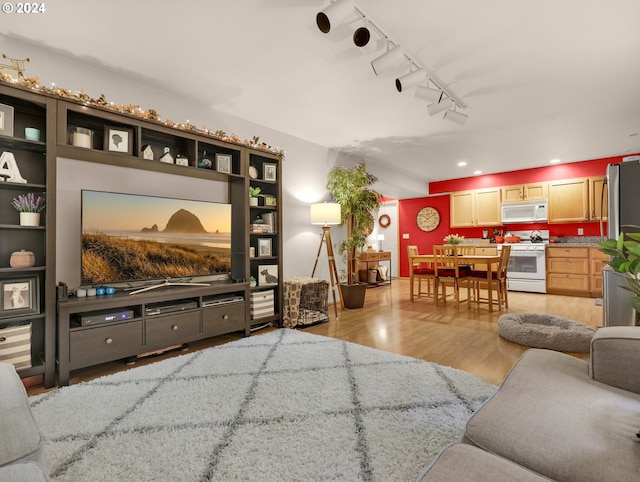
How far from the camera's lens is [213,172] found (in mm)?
3316

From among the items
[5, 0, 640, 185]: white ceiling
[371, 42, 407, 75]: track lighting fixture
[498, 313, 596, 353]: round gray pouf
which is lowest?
[498, 313, 596, 353]: round gray pouf

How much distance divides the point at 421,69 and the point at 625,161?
209 centimetres

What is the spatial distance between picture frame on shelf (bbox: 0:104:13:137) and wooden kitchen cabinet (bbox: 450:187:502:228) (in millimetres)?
7550

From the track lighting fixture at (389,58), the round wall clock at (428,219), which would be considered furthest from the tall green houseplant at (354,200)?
the round wall clock at (428,219)

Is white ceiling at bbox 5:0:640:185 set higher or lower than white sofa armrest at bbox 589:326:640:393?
higher

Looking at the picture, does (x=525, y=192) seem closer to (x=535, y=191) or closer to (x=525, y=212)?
(x=535, y=191)

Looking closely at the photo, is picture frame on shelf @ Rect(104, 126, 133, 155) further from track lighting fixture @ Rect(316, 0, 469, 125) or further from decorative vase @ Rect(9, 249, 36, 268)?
track lighting fixture @ Rect(316, 0, 469, 125)

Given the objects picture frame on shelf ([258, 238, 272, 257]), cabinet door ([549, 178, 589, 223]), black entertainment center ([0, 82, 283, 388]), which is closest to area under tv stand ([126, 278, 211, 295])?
black entertainment center ([0, 82, 283, 388])

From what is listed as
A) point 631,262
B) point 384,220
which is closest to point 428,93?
point 631,262

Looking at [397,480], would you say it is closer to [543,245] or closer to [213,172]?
[213,172]

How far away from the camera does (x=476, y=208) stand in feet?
23.9

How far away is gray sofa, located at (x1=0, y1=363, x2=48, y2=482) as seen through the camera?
30.6 inches

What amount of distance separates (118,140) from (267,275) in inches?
77.8

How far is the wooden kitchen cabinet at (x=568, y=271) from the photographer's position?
578cm
